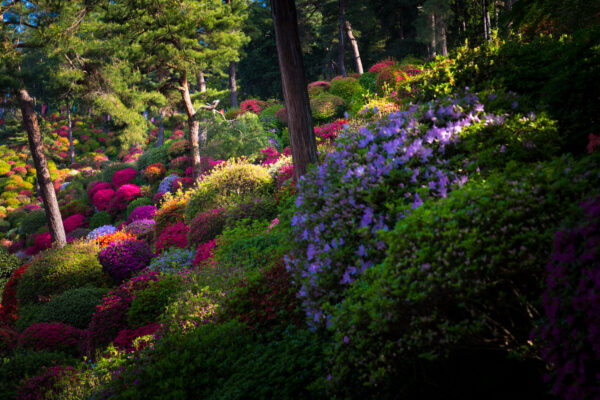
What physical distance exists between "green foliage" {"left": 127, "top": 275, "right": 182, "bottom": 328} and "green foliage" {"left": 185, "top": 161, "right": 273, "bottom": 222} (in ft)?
12.9

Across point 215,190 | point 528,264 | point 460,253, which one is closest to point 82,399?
point 460,253

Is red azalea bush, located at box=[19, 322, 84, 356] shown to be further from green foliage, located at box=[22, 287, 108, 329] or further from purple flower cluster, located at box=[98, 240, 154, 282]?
purple flower cluster, located at box=[98, 240, 154, 282]

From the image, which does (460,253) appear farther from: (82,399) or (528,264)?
(82,399)

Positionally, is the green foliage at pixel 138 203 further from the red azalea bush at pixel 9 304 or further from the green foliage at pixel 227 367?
the green foliage at pixel 227 367

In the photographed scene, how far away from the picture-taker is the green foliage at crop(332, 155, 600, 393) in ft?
7.60

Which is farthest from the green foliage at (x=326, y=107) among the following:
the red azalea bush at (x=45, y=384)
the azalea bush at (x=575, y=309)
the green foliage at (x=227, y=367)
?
the azalea bush at (x=575, y=309)

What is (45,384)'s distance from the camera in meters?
4.96

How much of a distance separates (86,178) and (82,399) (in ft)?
83.9

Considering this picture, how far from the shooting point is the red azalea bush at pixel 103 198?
20.3 m

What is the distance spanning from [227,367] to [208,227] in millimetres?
5584

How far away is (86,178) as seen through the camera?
2648 centimetres

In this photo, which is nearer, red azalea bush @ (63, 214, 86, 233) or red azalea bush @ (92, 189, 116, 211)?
red azalea bush @ (63, 214, 86, 233)

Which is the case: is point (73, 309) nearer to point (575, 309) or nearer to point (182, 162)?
point (575, 309)

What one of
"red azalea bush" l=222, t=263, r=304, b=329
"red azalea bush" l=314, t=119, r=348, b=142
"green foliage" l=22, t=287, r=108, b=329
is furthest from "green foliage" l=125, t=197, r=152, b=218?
"red azalea bush" l=222, t=263, r=304, b=329
